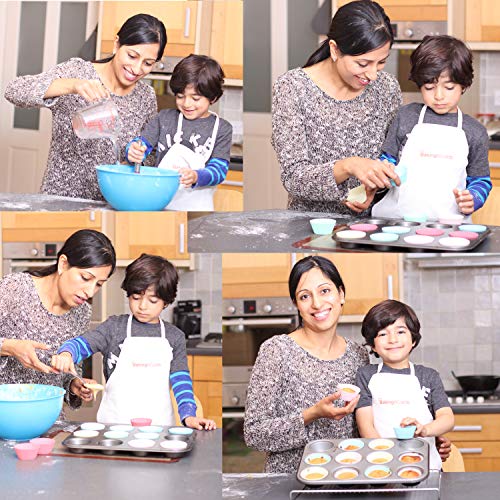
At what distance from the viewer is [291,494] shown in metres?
1.93

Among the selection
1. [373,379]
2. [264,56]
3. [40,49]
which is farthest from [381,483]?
[264,56]

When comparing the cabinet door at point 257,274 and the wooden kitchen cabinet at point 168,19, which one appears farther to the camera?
the wooden kitchen cabinet at point 168,19

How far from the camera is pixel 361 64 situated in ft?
8.18

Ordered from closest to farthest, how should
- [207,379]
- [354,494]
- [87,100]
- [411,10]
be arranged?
[354,494], [87,100], [207,379], [411,10]

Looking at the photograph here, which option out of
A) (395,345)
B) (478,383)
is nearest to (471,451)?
(478,383)

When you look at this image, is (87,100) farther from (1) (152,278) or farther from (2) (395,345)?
(2) (395,345)

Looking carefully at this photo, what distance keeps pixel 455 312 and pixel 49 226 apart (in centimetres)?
126

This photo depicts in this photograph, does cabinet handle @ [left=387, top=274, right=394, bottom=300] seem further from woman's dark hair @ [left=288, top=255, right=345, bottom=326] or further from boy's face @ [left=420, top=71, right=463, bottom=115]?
boy's face @ [left=420, top=71, right=463, bottom=115]

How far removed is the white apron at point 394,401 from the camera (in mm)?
2291

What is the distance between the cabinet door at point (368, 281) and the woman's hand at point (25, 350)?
2.43ft

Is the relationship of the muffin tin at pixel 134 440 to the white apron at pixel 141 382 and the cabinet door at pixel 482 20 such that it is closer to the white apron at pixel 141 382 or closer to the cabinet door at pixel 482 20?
the white apron at pixel 141 382

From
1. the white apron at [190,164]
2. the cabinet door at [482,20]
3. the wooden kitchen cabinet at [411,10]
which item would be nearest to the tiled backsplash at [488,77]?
the cabinet door at [482,20]

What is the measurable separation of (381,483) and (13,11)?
2.44 meters

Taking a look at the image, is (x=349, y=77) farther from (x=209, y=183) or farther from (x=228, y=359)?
(x=228, y=359)
